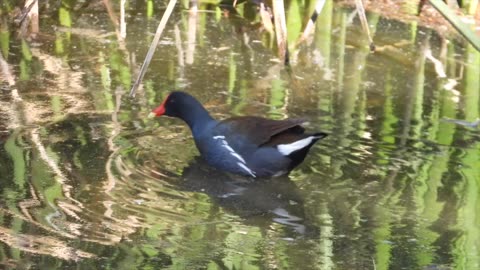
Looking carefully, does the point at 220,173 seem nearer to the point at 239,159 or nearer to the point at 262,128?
the point at 239,159

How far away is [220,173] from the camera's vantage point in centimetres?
509

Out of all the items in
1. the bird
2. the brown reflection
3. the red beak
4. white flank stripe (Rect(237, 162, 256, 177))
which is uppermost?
the red beak

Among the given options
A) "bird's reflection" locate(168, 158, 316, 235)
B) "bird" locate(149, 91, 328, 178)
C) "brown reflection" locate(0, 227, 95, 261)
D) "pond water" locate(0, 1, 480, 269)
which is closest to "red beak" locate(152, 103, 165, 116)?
"pond water" locate(0, 1, 480, 269)

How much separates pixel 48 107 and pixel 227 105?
105 centimetres

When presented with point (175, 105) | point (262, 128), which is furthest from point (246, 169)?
point (175, 105)

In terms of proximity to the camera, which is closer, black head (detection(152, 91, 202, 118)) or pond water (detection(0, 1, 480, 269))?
pond water (detection(0, 1, 480, 269))

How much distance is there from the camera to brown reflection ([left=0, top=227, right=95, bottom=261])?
12.4ft

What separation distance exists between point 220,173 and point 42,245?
1423 mm

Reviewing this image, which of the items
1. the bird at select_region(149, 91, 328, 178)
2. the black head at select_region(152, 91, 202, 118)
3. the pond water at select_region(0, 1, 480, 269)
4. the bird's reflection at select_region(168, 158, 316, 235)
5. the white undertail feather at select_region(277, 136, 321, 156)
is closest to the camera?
the pond water at select_region(0, 1, 480, 269)

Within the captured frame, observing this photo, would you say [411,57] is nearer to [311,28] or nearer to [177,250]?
[311,28]

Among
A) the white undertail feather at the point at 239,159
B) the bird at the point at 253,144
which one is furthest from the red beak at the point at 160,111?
the white undertail feather at the point at 239,159

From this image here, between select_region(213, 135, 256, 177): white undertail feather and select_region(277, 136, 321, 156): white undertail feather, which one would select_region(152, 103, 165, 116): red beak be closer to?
select_region(213, 135, 256, 177): white undertail feather

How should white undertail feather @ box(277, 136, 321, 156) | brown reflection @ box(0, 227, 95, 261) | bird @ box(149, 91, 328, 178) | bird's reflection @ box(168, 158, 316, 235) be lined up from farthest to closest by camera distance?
bird @ box(149, 91, 328, 178) < white undertail feather @ box(277, 136, 321, 156) < bird's reflection @ box(168, 158, 316, 235) < brown reflection @ box(0, 227, 95, 261)

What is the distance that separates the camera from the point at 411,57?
286 inches
